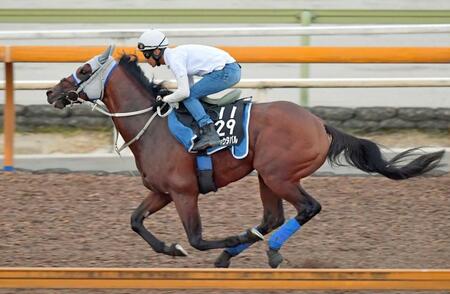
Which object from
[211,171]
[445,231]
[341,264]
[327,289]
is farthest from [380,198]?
[327,289]

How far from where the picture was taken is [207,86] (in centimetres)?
803

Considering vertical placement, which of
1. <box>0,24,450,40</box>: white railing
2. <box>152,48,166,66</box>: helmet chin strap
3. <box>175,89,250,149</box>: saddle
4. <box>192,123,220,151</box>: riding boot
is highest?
<box>152,48,166,66</box>: helmet chin strap

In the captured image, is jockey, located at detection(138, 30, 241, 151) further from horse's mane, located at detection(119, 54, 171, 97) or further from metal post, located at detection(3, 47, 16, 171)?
metal post, located at detection(3, 47, 16, 171)

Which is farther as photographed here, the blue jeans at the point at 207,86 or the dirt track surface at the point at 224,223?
the dirt track surface at the point at 224,223

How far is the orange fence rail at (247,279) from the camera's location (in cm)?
648

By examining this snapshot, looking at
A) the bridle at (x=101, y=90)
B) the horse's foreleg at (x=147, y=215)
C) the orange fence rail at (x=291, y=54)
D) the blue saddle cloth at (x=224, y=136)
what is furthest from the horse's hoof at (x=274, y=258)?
the orange fence rail at (x=291, y=54)

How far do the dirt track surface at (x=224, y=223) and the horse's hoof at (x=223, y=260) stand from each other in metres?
0.20

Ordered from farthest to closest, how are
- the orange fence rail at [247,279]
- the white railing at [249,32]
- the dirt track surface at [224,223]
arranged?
1. the white railing at [249,32]
2. the dirt track surface at [224,223]
3. the orange fence rail at [247,279]

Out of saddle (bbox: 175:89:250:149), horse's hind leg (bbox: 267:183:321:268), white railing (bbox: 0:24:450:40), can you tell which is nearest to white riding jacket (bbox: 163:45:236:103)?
saddle (bbox: 175:89:250:149)

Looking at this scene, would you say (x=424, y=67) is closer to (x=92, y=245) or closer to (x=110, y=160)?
(x=110, y=160)

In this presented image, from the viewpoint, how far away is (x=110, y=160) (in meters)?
10.8

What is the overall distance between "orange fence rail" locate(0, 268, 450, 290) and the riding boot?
157cm

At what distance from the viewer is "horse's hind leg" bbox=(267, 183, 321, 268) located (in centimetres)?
793

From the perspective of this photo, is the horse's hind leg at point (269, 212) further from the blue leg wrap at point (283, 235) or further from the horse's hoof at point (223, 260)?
the blue leg wrap at point (283, 235)
